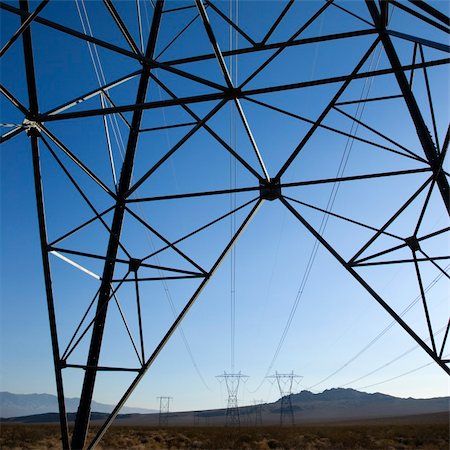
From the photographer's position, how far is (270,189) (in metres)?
9.06

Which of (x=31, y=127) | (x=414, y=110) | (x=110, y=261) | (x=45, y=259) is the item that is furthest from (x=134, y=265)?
(x=414, y=110)

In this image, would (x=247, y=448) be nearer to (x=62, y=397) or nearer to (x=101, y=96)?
(x=62, y=397)

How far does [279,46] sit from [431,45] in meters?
2.88

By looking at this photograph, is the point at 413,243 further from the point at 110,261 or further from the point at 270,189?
the point at 110,261

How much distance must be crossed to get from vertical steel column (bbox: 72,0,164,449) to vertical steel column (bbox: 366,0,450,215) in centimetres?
484

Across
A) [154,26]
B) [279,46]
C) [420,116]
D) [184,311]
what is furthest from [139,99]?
[420,116]

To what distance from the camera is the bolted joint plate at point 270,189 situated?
9016 millimetres

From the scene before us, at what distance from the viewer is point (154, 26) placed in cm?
970

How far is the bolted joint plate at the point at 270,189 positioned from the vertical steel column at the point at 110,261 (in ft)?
10.3

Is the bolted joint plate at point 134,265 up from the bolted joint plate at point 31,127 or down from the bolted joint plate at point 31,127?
down

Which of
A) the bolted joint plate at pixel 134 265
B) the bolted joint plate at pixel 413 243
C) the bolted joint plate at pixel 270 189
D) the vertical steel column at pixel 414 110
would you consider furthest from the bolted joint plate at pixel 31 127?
the bolted joint plate at pixel 413 243

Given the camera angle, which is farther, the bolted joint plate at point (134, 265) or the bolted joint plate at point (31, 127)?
the bolted joint plate at point (134, 265)

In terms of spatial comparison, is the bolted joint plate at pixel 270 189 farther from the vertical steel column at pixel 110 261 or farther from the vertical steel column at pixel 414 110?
the vertical steel column at pixel 110 261

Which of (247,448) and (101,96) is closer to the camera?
(101,96)
